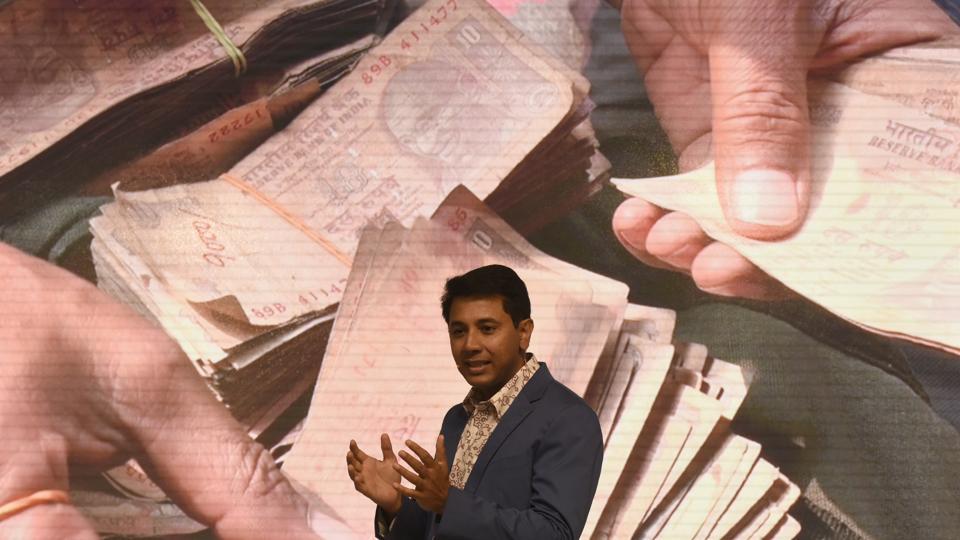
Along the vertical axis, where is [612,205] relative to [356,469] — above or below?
above

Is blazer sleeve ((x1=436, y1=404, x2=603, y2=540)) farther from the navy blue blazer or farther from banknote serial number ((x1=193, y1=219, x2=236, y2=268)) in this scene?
banknote serial number ((x1=193, y1=219, x2=236, y2=268))

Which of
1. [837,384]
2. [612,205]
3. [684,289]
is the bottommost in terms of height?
[837,384]

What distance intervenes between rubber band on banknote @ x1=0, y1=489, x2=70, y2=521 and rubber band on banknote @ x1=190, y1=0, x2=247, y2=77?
0.57 meters

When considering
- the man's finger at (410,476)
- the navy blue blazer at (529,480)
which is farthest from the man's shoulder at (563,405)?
the man's finger at (410,476)

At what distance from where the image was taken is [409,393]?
1255 mm

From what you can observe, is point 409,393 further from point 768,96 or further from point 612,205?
point 768,96

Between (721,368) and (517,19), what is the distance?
1.72ft

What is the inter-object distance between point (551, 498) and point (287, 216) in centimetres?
79

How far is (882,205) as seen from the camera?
127cm

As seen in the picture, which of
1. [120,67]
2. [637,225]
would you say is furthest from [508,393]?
[120,67]

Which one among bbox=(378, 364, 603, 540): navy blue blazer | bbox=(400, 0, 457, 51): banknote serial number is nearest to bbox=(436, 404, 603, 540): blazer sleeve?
bbox=(378, 364, 603, 540): navy blue blazer

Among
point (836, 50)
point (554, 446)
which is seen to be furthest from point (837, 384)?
point (554, 446)

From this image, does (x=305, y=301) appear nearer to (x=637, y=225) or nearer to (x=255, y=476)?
(x=255, y=476)

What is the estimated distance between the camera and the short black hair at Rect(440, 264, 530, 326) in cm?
66
